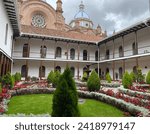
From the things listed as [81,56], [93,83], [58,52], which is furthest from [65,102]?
[81,56]

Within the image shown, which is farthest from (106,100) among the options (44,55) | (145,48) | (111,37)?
(44,55)

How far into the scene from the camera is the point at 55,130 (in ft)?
10.5

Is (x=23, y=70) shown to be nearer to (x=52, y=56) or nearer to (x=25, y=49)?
(x=25, y=49)

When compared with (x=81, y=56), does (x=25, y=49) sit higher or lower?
higher

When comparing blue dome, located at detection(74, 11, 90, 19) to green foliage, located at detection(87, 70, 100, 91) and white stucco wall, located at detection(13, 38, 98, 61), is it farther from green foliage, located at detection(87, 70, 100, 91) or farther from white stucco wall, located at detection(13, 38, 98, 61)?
green foliage, located at detection(87, 70, 100, 91)

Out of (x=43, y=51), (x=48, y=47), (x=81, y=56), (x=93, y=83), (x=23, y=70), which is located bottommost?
(x=93, y=83)

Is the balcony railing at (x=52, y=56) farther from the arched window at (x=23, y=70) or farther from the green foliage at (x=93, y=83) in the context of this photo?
the green foliage at (x=93, y=83)

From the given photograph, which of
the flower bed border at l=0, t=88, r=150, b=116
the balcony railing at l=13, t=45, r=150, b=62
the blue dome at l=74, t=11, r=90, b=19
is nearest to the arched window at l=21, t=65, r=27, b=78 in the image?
the balcony railing at l=13, t=45, r=150, b=62

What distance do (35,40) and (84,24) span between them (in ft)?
109

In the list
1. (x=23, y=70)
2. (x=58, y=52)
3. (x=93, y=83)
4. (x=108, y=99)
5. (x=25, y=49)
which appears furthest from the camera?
(x=58, y=52)

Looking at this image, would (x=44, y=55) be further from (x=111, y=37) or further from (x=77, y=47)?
(x=111, y=37)

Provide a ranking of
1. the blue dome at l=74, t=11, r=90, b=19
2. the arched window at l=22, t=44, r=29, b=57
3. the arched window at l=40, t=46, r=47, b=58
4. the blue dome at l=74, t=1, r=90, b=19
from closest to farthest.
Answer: the arched window at l=22, t=44, r=29, b=57 < the arched window at l=40, t=46, r=47, b=58 < the blue dome at l=74, t=1, r=90, b=19 < the blue dome at l=74, t=11, r=90, b=19

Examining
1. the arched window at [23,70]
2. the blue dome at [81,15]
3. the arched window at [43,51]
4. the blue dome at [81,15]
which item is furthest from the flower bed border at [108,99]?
the blue dome at [81,15]

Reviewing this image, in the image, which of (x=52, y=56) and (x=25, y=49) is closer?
(x=25, y=49)
